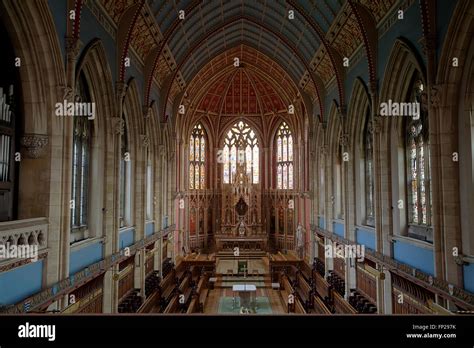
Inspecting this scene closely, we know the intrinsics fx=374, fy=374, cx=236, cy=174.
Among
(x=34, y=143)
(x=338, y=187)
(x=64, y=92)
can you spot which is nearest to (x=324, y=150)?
(x=338, y=187)

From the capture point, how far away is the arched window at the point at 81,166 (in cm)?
1457

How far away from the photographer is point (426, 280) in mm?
12117

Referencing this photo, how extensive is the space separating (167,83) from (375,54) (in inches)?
598

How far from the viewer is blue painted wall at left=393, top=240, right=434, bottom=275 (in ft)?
40.9

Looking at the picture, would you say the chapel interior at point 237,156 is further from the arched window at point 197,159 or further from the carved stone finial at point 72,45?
the arched window at point 197,159

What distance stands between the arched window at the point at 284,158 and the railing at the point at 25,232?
29878 millimetres

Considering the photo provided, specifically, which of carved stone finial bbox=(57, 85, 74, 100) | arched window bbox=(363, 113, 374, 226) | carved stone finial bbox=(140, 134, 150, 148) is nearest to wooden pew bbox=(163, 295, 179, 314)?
carved stone finial bbox=(140, 134, 150, 148)

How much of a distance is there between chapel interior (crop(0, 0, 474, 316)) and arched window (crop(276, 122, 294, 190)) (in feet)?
0.53

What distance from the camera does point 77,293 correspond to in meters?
13.4

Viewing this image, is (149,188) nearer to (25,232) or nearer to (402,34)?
(25,232)

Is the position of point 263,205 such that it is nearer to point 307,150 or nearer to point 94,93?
point 307,150

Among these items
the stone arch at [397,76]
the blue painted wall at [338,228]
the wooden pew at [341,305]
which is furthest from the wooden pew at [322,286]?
the stone arch at [397,76]

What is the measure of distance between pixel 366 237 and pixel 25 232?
1519 cm
